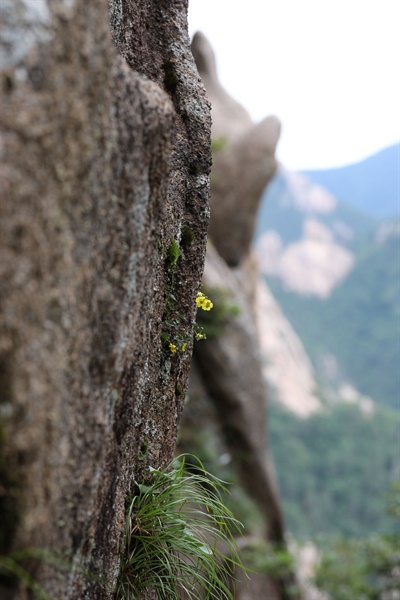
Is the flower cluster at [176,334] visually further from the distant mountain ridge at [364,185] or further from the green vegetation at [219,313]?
the distant mountain ridge at [364,185]

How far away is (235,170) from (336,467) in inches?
1148

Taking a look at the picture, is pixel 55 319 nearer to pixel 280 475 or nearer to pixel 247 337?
pixel 247 337

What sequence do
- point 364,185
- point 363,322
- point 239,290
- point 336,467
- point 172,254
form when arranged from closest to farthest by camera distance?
point 172,254 → point 239,290 → point 336,467 → point 363,322 → point 364,185

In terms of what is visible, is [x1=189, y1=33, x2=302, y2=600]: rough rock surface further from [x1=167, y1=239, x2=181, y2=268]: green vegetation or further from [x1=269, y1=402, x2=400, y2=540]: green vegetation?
[x1=269, y1=402, x2=400, y2=540]: green vegetation

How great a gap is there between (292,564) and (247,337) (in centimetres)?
345

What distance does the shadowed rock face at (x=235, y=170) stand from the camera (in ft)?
37.2

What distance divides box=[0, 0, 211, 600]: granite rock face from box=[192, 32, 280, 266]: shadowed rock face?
9549mm

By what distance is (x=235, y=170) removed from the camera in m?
11.4

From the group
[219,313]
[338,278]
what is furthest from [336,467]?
[338,278]

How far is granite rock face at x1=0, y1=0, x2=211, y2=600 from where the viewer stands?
1.21 m

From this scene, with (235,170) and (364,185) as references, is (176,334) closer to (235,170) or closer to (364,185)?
(235,170)

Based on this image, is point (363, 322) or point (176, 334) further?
point (363, 322)

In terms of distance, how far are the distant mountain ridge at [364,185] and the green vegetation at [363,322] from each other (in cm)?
432

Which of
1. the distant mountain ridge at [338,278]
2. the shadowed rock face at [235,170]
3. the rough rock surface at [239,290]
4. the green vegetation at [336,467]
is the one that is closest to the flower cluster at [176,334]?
the rough rock surface at [239,290]
